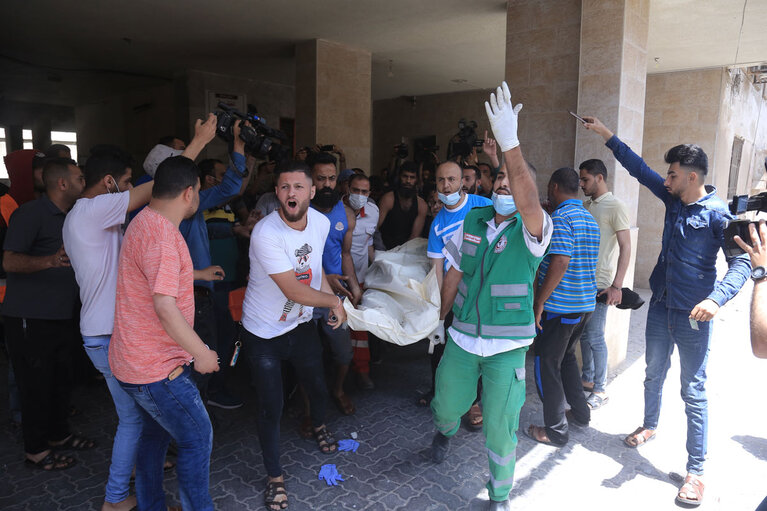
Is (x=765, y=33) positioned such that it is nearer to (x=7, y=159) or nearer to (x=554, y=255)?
(x=554, y=255)

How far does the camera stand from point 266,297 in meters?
2.86

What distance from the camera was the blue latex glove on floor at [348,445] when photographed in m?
3.48

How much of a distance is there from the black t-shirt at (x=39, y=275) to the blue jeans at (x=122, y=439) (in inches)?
27.0

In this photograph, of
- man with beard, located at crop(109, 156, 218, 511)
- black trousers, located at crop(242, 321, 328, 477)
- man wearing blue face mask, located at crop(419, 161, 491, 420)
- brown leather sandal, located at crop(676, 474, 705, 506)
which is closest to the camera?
man with beard, located at crop(109, 156, 218, 511)

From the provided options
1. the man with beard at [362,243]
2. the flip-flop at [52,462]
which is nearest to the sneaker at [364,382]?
the man with beard at [362,243]

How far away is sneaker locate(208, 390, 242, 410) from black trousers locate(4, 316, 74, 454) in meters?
1.12

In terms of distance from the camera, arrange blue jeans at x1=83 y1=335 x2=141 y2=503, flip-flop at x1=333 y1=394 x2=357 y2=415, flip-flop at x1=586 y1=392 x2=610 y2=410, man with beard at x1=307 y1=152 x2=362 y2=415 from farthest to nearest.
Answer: flip-flop at x1=586 y1=392 x2=610 y2=410
flip-flop at x1=333 y1=394 x2=357 y2=415
man with beard at x1=307 y1=152 x2=362 y2=415
blue jeans at x1=83 y1=335 x2=141 y2=503

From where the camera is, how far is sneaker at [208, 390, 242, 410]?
13.3 feet

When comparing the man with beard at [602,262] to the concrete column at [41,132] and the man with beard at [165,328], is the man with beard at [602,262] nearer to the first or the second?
the man with beard at [165,328]

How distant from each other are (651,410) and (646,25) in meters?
3.68

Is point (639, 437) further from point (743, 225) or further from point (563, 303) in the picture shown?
point (743, 225)

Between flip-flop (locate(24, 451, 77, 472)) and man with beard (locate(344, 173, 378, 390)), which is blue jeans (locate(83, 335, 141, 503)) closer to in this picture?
flip-flop (locate(24, 451, 77, 472))

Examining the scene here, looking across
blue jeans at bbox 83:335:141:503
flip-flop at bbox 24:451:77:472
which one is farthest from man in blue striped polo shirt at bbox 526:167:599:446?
flip-flop at bbox 24:451:77:472

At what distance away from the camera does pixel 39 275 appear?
120 inches
